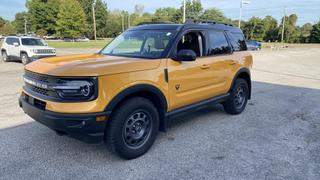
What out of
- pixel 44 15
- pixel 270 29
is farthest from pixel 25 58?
pixel 270 29

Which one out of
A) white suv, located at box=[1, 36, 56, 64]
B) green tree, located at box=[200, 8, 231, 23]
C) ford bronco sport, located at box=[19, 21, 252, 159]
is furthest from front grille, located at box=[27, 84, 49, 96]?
green tree, located at box=[200, 8, 231, 23]

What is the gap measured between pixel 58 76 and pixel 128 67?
88 centimetres

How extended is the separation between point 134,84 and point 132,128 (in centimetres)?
67

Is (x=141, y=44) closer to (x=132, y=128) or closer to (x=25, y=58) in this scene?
(x=132, y=128)

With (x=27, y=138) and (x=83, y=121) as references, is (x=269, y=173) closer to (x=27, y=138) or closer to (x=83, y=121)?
(x=83, y=121)

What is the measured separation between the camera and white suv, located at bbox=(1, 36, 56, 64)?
1500cm

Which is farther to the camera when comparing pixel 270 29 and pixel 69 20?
pixel 270 29

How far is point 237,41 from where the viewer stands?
6.02 meters

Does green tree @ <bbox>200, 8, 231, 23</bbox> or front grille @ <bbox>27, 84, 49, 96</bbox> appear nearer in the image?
front grille @ <bbox>27, 84, 49, 96</bbox>

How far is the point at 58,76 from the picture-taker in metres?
3.22

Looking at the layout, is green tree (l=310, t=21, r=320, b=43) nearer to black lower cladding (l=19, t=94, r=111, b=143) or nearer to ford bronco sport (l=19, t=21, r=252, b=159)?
ford bronco sport (l=19, t=21, r=252, b=159)

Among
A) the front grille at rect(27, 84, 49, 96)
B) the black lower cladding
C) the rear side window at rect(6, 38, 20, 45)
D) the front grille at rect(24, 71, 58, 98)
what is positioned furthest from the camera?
the rear side window at rect(6, 38, 20, 45)

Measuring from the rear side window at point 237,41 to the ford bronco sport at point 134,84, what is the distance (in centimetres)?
11

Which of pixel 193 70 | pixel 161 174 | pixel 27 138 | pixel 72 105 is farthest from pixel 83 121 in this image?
pixel 193 70
